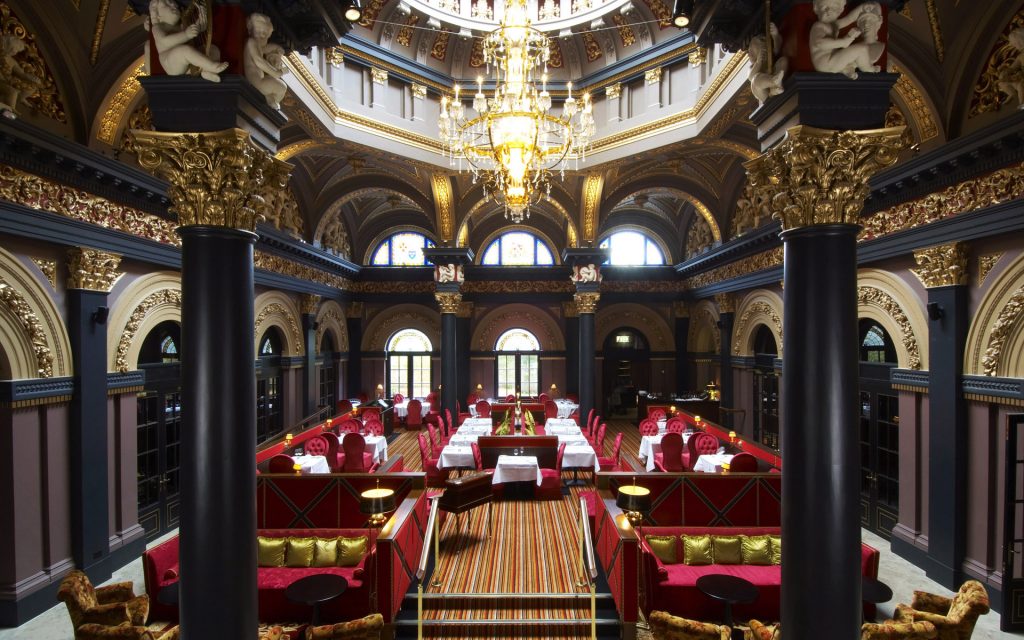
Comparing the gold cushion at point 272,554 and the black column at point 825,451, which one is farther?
the gold cushion at point 272,554

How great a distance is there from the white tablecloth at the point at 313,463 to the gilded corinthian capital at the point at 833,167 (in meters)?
8.49

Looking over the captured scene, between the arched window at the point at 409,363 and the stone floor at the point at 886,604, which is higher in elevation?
the arched window at the point at 409,363

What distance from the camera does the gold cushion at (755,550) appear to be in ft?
20.6

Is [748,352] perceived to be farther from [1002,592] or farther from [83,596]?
[83,596]

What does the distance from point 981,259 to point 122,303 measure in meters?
11.6

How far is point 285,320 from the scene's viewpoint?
13523mm

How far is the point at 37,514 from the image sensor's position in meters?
6.21

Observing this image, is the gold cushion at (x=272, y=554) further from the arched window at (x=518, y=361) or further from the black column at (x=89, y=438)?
the arched window at (x=518, y=361)

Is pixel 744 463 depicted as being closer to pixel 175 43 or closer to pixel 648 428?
pixel 648 428

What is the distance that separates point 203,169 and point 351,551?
15.8 feet

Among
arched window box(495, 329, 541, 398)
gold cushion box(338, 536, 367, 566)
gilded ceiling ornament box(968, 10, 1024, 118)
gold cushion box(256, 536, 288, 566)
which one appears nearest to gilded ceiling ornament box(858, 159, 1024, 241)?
gilded ceiling ornament box(968, 10, 1024, 118)

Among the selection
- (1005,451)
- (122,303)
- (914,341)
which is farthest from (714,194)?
(122,303)

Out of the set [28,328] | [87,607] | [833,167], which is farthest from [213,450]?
[28,328]

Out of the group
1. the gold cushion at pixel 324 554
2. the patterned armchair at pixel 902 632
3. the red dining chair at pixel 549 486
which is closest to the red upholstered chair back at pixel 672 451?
the red dining chair at pixel 549 486
